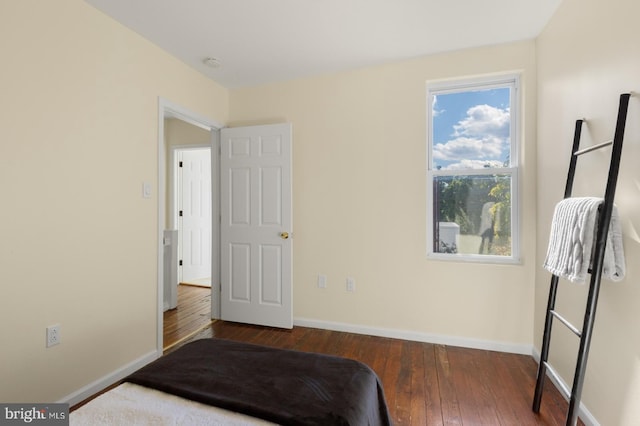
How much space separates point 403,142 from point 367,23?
1.03m

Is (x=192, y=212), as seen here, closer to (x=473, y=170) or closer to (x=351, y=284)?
A: (x=351, y=284)

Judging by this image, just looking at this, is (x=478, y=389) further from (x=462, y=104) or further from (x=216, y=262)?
(x=216, y=262)

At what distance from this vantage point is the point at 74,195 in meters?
1.87

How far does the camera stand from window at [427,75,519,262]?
2.55 meters

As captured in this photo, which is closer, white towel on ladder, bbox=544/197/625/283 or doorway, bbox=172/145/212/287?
white towel on ladder, bbox=544/197/625/283

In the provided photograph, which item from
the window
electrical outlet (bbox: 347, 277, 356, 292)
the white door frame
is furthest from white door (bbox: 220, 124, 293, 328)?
the window

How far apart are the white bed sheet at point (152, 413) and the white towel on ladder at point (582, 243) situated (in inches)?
61.8

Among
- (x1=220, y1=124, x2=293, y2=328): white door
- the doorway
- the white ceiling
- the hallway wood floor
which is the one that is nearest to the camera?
the white ceiling

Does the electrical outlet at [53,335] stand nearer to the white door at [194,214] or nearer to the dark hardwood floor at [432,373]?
the dark hardwood floor at [432,373]

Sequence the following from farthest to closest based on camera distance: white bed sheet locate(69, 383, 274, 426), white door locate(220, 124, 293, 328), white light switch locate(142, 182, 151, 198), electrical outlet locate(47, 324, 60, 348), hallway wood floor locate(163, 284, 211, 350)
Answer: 1. white door locate(220, 124, 293, 328)
2. hallway wood floor locate(163, 284, 211, 350)
3. white light switch locate(142, 182, 151, 198)
4. electrical outlet locate(47, 324, 60, 348)
5. white bed sheet locate(69, 383, 274, 426)

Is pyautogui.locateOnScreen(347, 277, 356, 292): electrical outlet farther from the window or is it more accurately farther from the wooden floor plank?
the window

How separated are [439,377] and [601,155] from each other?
67.6 inches

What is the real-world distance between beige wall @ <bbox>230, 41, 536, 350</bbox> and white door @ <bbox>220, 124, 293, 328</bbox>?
0.16 m

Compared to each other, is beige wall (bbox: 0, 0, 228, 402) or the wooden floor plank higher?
beige wall (bbox: 0, 0, 228, 402)
